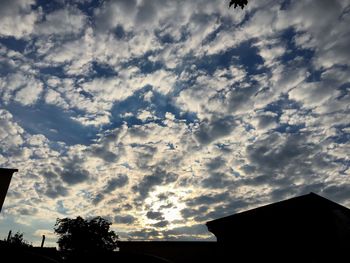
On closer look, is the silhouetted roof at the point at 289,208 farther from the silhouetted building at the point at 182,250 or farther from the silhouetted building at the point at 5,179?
the silhouetted building at the point at 5,179

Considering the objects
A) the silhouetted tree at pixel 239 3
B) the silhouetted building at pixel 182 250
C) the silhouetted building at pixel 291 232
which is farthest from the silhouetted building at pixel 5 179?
the silhouetted tree at pixel 239 3

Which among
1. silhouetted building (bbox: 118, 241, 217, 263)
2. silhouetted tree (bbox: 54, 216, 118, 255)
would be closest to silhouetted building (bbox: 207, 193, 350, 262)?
silhouetted building (bbox: 118, 241, 217, 263)

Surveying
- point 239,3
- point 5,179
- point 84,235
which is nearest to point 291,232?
point 239,3

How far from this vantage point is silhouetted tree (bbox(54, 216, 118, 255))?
52.6 meters

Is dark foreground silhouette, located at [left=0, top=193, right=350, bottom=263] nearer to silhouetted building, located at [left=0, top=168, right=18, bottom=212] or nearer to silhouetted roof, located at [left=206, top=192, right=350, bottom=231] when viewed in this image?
silhouetted roof, located at [left=206, top=192, right=350, bottom=231]

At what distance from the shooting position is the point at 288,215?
700 inches

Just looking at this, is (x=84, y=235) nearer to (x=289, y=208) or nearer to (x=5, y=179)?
(x=5, y=179)

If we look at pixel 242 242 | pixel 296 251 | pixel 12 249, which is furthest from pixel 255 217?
pixel 12 249

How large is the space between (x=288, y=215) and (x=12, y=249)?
49.5 ft

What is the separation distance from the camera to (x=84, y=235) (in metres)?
53.7

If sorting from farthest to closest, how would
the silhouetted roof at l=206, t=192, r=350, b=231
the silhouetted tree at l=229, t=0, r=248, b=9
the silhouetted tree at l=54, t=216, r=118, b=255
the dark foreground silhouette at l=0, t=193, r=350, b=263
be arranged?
1. the silhouetted tree at l=54, t=216, r=118, b=255
2. the silhouetted roof at l=206, t=192, r=350, b=231
3. the dark foreground silhouette at l=0, t=193, r=350, b=263
4. the silhouetted tree at l=229, t=0, r=248, b=9

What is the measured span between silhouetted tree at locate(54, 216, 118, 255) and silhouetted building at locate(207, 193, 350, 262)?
3928cm

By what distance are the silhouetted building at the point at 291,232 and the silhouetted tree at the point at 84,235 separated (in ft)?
129

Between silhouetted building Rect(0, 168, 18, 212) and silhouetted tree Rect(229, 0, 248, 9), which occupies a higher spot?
silhouetted building Rect(0, 168, 18, 212)
